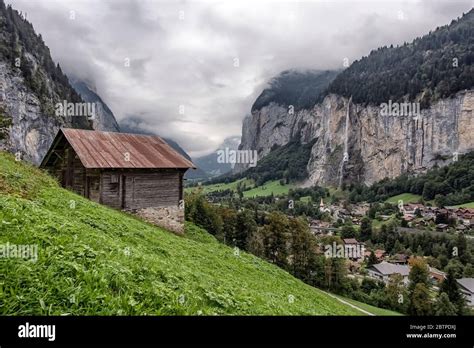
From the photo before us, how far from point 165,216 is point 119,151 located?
5440 millimetres

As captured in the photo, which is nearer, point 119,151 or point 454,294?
point 119,151

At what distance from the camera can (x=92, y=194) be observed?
71.5ft

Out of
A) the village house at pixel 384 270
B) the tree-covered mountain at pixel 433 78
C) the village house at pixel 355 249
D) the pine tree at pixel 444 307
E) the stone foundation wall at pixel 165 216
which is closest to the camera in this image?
the stone foundation wall at pixel 165 216

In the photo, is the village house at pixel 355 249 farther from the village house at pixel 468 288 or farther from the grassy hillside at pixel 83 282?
the grassy hillside at pixel 83 282

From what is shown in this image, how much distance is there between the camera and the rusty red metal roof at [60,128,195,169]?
20984 millimetres

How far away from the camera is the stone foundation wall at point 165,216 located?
22750 mm

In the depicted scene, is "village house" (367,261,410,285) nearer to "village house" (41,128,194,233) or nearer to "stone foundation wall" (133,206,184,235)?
"stone foundation wall" (133,206,184,235)

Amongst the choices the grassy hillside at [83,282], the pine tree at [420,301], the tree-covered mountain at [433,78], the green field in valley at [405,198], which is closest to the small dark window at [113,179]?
the grassy hillside at [83,282]

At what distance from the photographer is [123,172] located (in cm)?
2173

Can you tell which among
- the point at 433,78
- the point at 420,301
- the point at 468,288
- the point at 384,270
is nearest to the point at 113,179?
the point at 420,301

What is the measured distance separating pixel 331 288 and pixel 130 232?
4301 cm

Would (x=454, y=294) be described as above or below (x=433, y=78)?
below

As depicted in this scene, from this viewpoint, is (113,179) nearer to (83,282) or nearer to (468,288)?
(83,282)

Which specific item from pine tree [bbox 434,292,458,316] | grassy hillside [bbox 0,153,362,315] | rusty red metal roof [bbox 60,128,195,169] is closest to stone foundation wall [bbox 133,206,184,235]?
rusty red metal roof [bbox 60,128,195,169]
